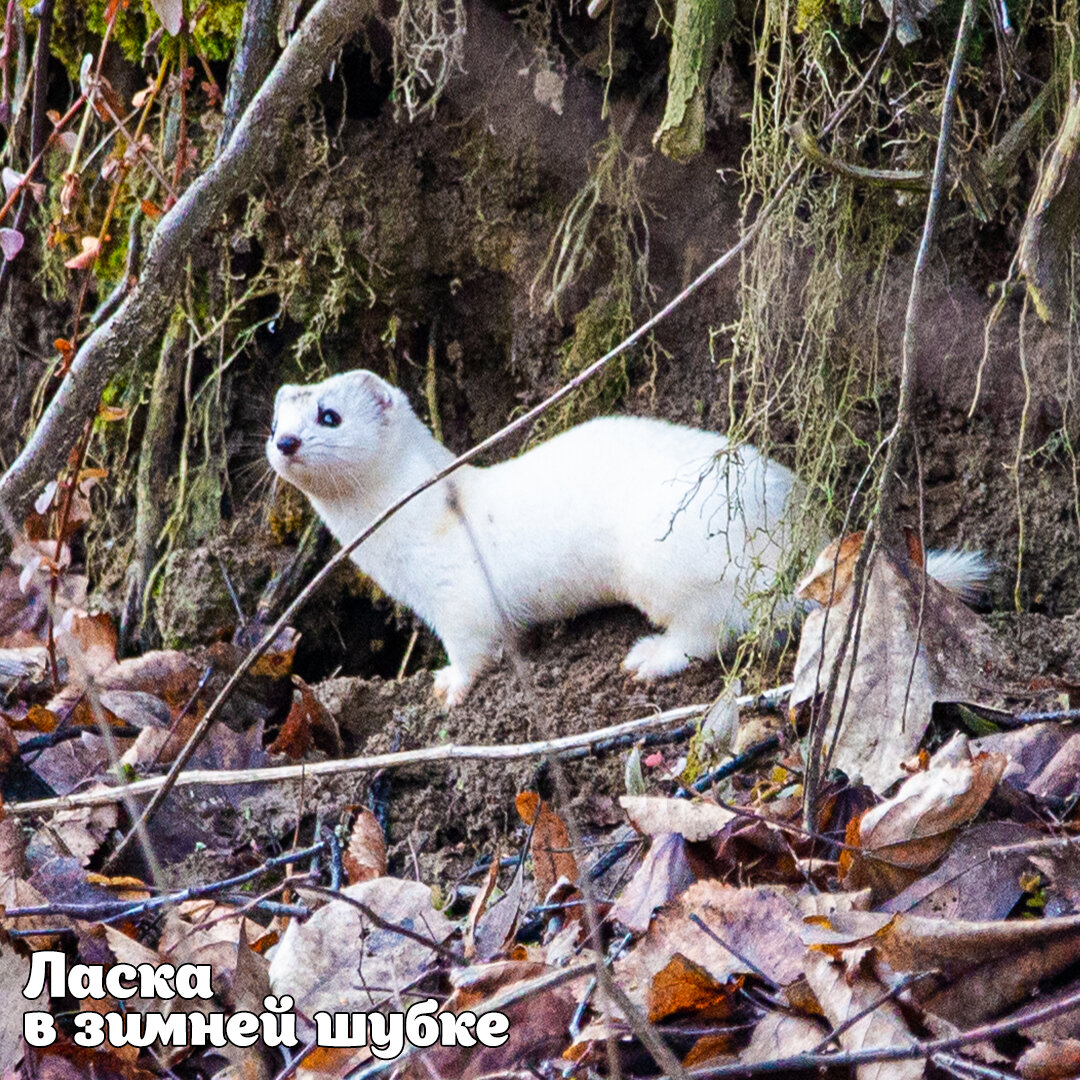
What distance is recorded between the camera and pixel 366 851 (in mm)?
2889

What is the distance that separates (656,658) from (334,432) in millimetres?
1240

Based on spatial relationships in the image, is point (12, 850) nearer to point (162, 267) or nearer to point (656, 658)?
point (162, 267)

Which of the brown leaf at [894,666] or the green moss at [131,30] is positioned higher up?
the green moss at [131,30]

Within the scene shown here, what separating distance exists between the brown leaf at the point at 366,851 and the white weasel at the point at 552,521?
2.52ft

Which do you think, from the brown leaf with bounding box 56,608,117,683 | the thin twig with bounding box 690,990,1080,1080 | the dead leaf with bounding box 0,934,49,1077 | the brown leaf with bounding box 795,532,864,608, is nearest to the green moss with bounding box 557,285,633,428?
the brown leaf with bounding box 795,532,864,608

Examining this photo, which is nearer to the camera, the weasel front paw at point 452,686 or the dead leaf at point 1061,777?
the dead leaf at point 1061,777

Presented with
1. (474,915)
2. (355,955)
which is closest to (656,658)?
(474,915)

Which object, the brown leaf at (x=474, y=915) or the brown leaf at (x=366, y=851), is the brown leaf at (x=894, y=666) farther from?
the brown leaf at (x=366, y=851)

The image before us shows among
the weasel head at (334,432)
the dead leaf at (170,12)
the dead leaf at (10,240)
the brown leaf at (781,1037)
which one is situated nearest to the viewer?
the brown leaf at (781,1037)

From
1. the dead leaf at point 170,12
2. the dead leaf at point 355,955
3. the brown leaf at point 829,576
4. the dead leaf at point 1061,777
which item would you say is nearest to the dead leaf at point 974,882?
the dead leaf at point 1061,777

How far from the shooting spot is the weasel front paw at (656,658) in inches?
141

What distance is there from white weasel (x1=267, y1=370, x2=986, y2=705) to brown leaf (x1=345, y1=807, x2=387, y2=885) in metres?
0.77

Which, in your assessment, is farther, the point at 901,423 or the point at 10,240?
the point at 10,240

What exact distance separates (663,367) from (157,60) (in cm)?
191
